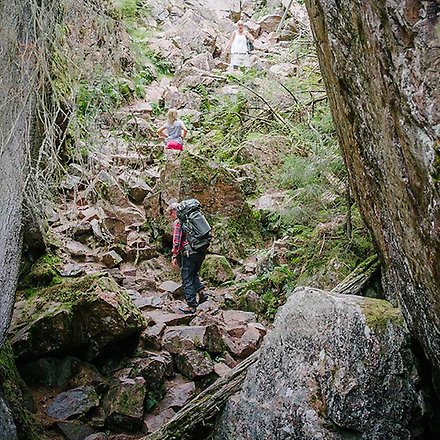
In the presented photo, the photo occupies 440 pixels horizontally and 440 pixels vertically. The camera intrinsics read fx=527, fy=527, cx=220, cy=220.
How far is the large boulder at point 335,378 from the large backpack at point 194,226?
3.56 m

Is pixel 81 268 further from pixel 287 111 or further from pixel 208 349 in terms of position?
pixel 287 111

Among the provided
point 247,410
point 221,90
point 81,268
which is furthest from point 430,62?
point 221,90

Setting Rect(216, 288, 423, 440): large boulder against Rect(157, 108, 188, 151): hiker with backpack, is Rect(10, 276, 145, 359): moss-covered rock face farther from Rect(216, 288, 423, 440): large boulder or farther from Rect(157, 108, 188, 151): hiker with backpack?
Rect(157, 108, 188, 151): hiker with backpack

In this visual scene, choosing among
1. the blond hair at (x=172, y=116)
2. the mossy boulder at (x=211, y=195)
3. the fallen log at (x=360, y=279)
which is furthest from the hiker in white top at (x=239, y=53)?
the fallen log at (x=360, y=279)

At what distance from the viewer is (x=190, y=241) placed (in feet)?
27.7

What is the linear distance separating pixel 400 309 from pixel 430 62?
278 cm

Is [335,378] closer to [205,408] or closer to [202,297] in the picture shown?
[205,408]

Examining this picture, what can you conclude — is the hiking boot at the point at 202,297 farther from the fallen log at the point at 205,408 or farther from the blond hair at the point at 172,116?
the blond hair at the point at 172,116

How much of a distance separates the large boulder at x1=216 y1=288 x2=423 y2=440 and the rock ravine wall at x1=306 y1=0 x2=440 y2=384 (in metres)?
0.33

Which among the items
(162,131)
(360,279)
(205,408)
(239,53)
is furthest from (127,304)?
(239,53)

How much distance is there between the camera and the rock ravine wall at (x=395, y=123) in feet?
7.86

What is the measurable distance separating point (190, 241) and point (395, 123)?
5.85 meters

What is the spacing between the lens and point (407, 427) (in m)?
4.36

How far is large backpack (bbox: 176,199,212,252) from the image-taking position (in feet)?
27.5
